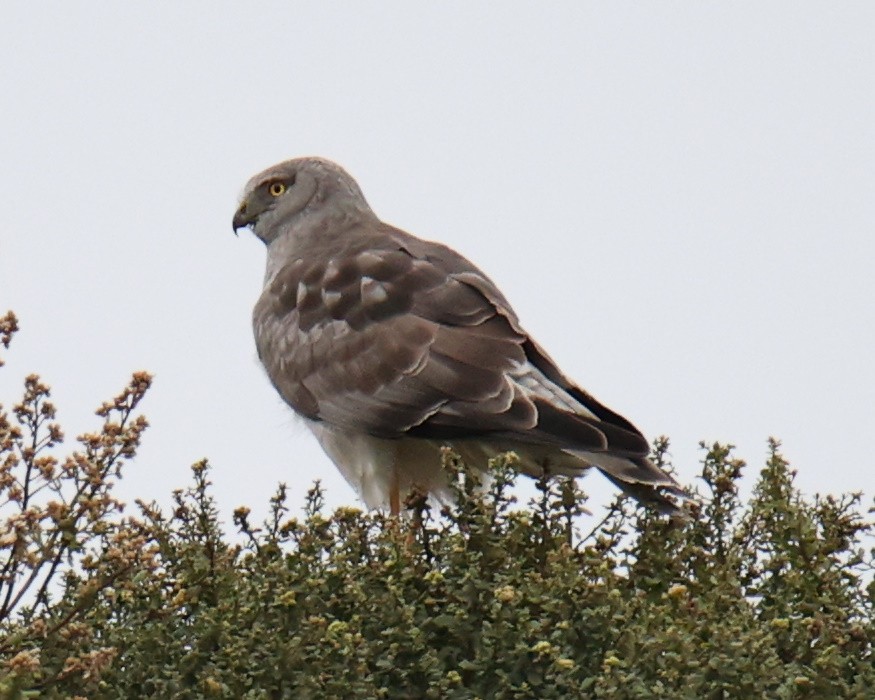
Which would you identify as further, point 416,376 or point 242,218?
point 242,218

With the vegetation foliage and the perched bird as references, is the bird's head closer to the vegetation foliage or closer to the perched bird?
the perched bird

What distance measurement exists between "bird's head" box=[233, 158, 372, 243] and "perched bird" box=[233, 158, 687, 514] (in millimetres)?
578

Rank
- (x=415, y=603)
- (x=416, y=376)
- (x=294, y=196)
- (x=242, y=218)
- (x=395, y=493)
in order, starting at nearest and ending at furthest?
(x=415, y=603) → (x=416, y=376) → (x=395, y=493) → (x=294, y=196) → (x=242, y=218)

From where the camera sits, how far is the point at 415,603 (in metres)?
5.05

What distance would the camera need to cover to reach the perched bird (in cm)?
700

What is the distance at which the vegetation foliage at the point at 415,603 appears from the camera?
461cm

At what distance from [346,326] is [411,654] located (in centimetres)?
345

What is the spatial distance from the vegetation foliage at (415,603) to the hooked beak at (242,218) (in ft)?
13.7

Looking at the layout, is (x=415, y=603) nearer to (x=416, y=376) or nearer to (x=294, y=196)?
(x=416, y=376)

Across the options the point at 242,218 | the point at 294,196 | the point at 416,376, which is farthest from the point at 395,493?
the point at 242,218

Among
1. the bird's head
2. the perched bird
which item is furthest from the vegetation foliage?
the bird's head

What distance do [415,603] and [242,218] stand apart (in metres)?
5.34

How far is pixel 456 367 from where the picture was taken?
7418 millimetres

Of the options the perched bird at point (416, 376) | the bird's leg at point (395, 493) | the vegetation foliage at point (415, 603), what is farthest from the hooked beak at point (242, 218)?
the vegetation foliage at point (415, 603)
